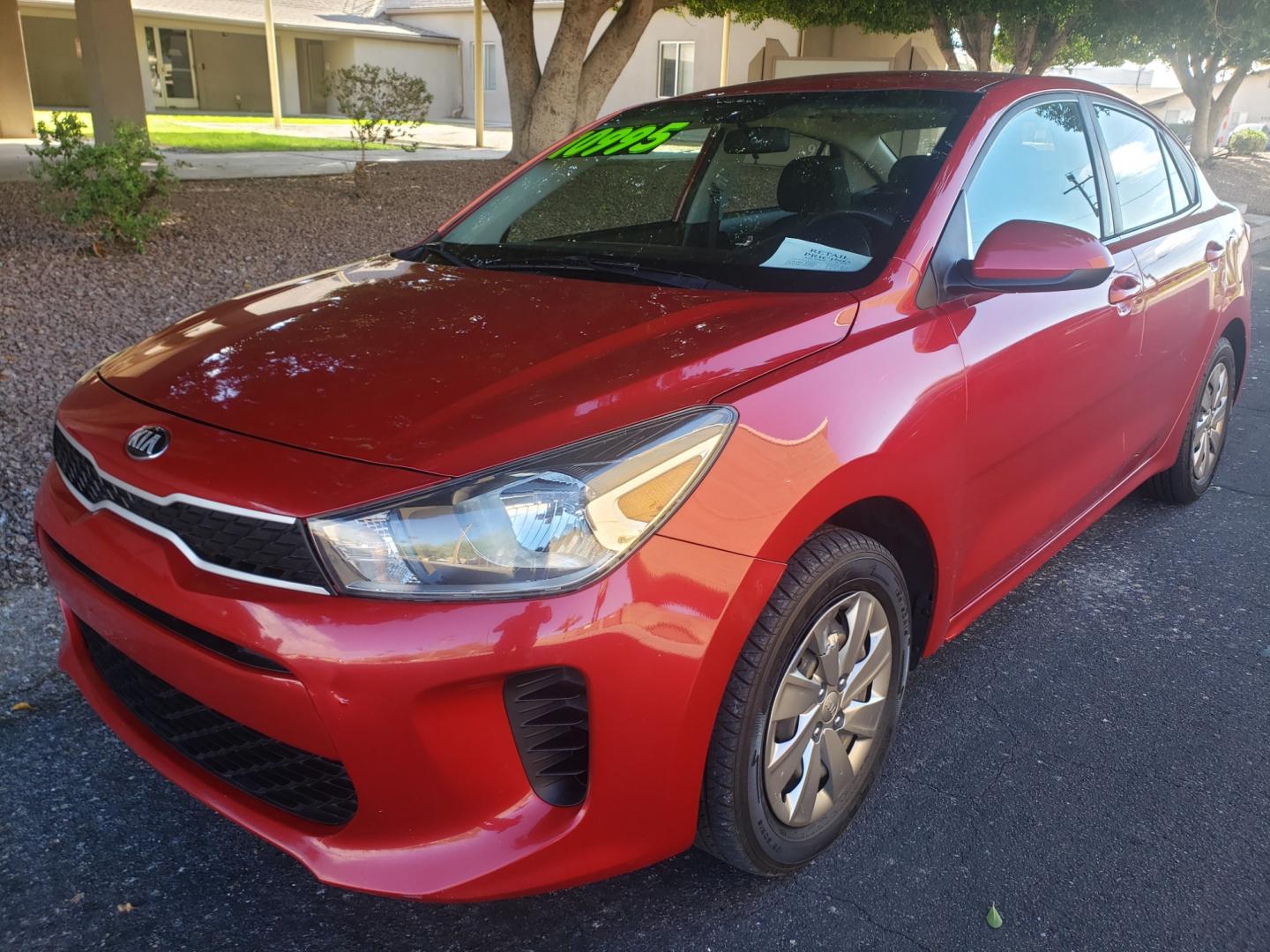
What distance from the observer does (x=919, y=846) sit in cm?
239

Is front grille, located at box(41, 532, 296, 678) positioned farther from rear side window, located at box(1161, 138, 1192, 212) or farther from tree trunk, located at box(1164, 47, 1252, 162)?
tree trunk, located at box(1164, 47, 1252, 162)

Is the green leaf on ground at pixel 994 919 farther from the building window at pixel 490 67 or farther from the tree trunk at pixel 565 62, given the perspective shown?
the building window at pixel 490 67

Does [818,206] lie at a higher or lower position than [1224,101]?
lower

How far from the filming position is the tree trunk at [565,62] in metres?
11.2

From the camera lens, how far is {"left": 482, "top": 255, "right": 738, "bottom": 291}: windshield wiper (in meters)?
2.62

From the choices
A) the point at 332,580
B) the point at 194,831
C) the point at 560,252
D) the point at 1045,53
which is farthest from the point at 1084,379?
the point at 1045,53

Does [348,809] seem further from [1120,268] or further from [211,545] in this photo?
[1120,268]

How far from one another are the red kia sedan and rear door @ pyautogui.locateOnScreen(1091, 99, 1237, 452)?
333 mm

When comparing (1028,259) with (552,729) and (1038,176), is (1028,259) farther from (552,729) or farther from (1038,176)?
(552,729)

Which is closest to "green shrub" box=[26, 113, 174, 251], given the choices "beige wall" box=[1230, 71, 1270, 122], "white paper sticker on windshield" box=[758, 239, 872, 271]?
"white paper sticker on windshield" box=[758, 239, 872, 271]

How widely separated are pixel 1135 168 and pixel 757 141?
1.41 m

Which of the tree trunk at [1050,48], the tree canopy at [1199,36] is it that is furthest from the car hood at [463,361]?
the tree trunk at [1050,48]

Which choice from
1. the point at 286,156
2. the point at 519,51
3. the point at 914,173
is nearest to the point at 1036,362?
the point at 914,173

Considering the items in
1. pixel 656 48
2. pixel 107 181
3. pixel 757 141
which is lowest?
pixel 107 181
